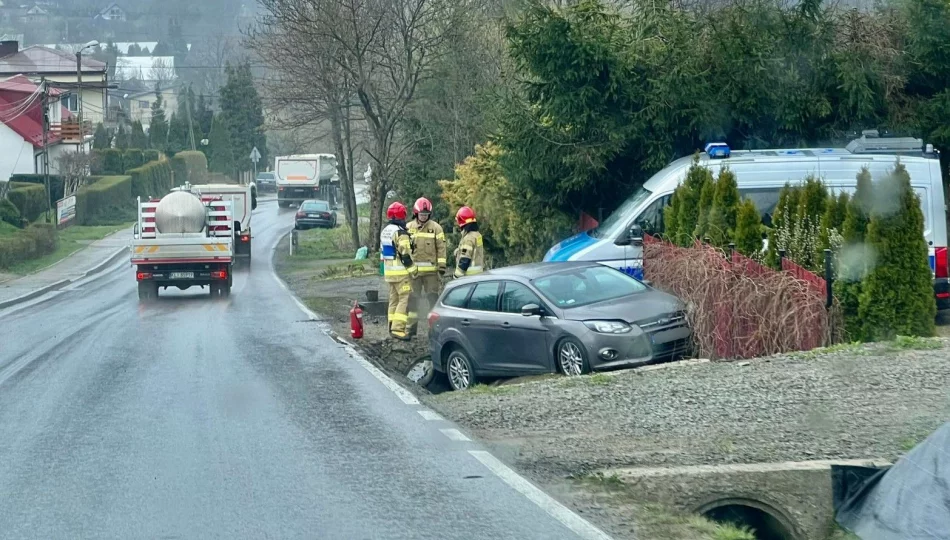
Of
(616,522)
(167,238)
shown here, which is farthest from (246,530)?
(167,238)

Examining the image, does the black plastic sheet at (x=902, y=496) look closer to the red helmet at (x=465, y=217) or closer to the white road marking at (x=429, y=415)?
the white road marking at (x=429, y=415)

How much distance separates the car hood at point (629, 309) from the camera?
41.4 ft

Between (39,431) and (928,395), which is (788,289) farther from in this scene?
(39,431)

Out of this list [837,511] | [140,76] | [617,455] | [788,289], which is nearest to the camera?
[837,511]

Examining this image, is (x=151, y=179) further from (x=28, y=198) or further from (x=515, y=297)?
(x=515, y=297)

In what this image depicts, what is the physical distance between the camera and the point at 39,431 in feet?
32.5

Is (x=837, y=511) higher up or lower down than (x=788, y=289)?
lower down

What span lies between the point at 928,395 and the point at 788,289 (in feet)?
11.1

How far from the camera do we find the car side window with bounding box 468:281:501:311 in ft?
45.3

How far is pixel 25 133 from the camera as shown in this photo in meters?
61.3

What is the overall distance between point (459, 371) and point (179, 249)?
1586 cm

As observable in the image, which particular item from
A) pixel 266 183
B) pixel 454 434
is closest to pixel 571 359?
pixel 454 434

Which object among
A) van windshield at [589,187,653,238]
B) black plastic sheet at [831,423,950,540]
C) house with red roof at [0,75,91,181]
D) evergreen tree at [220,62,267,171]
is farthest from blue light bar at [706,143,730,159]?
evergreen tree at [220,62,267,171]

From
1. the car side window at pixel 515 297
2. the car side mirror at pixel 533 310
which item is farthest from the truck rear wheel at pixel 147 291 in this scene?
the car side mirror at pixel 533 310
